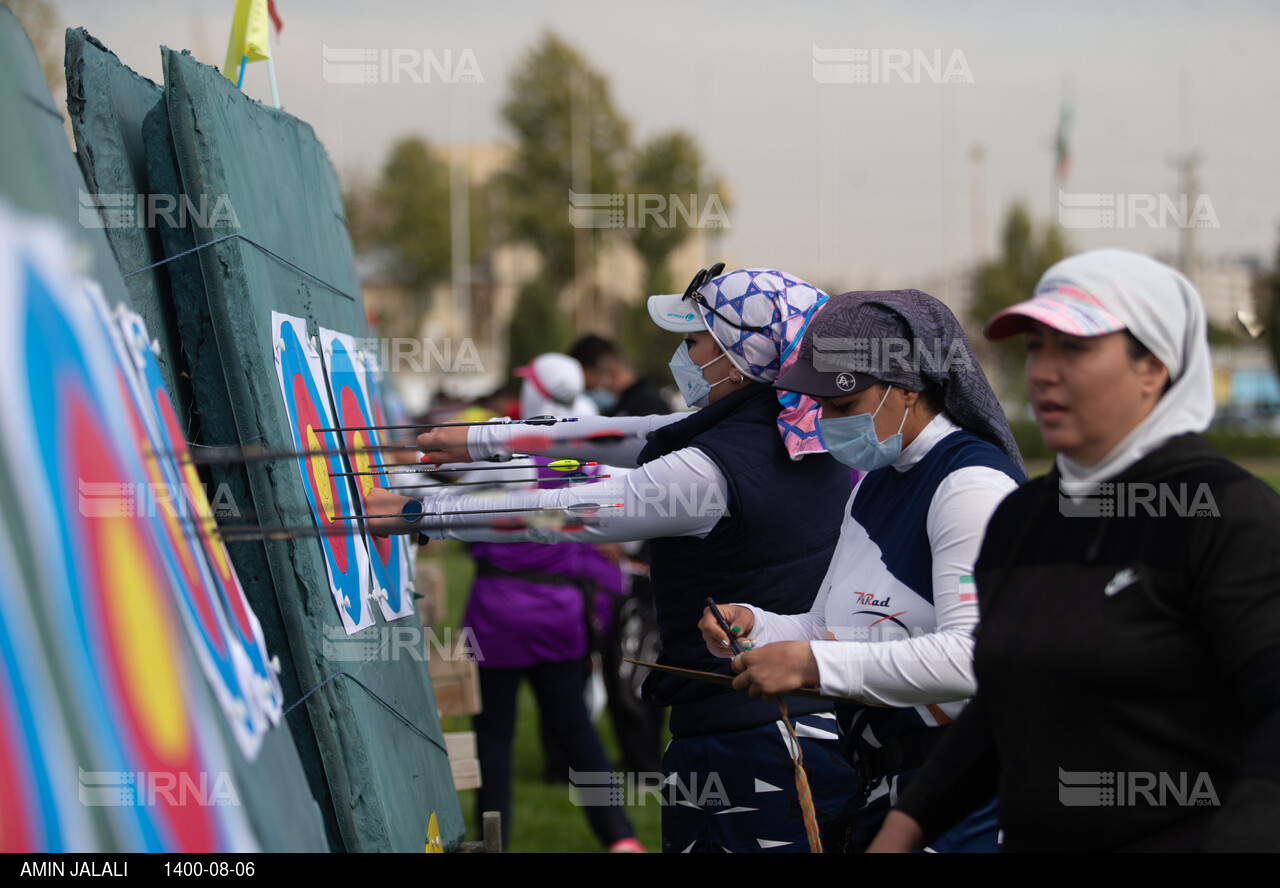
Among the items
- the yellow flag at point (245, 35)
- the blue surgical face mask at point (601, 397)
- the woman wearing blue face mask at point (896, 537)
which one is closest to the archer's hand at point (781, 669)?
the woman wearing blue face mask at point (896, 537)

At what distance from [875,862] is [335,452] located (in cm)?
107

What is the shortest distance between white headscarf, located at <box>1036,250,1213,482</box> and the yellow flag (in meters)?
2.80

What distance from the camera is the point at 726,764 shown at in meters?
2.77

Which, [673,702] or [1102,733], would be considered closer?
[1102,733]

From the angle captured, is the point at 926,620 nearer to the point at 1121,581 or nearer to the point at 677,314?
the point at 1121,581

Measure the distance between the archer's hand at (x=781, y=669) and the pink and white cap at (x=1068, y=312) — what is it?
0.76m

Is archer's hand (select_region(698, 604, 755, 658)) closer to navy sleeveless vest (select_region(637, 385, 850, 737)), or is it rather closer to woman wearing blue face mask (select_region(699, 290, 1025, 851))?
woman wearing blue face mask (select_region(699, 290, 1025, 851))

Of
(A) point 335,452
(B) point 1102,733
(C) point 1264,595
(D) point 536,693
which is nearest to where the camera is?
(C) point 1264,595

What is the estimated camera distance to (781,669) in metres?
2.12

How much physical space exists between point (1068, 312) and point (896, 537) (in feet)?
2.49

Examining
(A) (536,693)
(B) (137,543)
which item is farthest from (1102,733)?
(A) (536,693)

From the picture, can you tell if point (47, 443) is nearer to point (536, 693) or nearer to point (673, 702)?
point (673, 702)

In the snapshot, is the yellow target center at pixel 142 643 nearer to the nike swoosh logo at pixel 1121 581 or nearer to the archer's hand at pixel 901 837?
the archer's hand at pixel 901 837

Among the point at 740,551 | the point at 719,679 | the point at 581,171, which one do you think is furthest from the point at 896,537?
the point at 581,171
